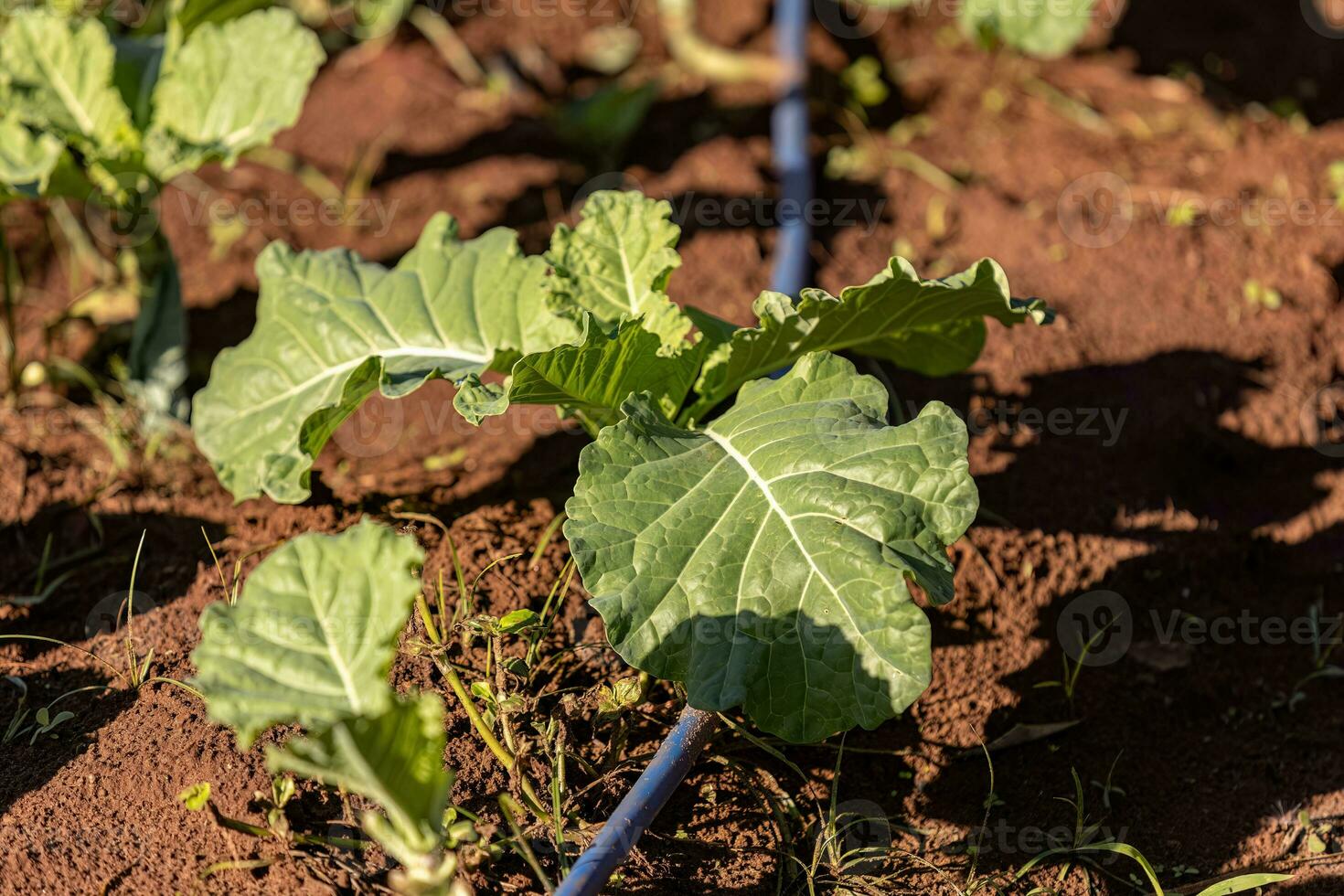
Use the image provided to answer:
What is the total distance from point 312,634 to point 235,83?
1.95m

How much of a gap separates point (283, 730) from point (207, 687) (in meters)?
0.58

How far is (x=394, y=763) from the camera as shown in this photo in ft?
5.36

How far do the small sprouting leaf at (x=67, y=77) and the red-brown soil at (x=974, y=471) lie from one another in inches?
27.2

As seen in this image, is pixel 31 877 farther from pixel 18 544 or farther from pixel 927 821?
pixel 927 821

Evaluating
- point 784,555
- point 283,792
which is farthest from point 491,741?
point 784,555

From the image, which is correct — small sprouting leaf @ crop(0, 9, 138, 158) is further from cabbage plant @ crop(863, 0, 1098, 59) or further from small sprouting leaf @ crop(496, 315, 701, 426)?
cabbage plant @ crop(863, 0, 1098, 59)

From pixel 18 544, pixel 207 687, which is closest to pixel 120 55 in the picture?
pixel 18 544

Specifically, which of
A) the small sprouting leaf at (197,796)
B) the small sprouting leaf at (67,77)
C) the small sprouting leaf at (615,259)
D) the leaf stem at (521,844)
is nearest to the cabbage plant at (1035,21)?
the small sprouting leaf at (615,259)

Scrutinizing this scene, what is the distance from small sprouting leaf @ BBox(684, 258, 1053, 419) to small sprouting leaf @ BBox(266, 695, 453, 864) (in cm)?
105

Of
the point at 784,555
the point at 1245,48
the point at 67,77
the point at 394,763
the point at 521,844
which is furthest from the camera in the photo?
the point at 1245,48

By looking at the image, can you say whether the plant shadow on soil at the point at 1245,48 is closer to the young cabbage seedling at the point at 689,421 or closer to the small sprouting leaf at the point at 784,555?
the young cabbage seedling at the point at 689,421

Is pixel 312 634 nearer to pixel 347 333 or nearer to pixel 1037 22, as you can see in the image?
pixel 347 333

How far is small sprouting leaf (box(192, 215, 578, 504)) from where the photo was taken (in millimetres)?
2625

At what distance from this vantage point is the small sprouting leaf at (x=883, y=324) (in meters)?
2.32
